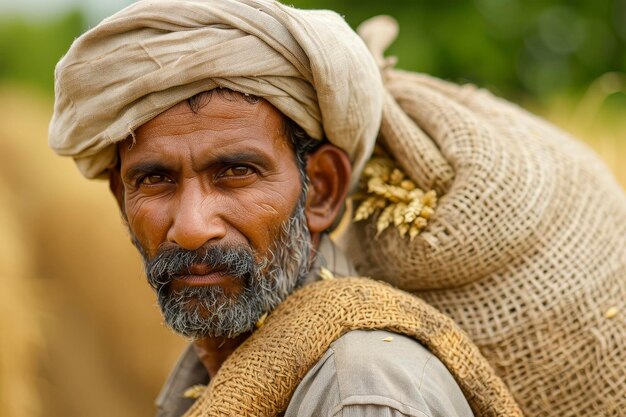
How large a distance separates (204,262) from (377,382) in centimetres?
56

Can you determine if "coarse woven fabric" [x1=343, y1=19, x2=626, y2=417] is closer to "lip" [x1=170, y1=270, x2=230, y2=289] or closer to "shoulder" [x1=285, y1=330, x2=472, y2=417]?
"shoulder" [x1=285, y1=330, x2=472, y2=417]

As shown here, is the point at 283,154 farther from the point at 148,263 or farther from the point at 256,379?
the point at 256,379

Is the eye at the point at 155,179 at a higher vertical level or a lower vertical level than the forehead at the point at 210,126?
lower

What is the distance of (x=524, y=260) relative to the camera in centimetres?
246

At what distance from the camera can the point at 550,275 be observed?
7.93ft

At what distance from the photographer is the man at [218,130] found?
7.43ft

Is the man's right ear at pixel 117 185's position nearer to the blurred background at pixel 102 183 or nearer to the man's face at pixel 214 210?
the man's face at pixel 214 210

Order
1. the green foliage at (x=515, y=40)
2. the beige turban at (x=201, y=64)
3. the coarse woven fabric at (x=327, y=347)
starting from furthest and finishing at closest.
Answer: the green foliage at (x=515, y=40) < the beige turban at (x=201, y=64) < the coarse woven fabric at (x=327, y=347)

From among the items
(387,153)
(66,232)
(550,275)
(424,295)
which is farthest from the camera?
(66,232)

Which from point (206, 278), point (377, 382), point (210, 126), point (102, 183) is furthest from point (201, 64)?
point (102, 183)

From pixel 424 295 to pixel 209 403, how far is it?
703 mm

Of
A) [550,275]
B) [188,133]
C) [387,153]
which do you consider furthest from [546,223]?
[188,133]

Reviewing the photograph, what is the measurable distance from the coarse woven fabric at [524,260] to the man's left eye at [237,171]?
0.47 meters

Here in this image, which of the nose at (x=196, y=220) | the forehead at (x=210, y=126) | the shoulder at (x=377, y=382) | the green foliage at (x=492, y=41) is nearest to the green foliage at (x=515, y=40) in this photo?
the green foliage at (x=492, y=41)
